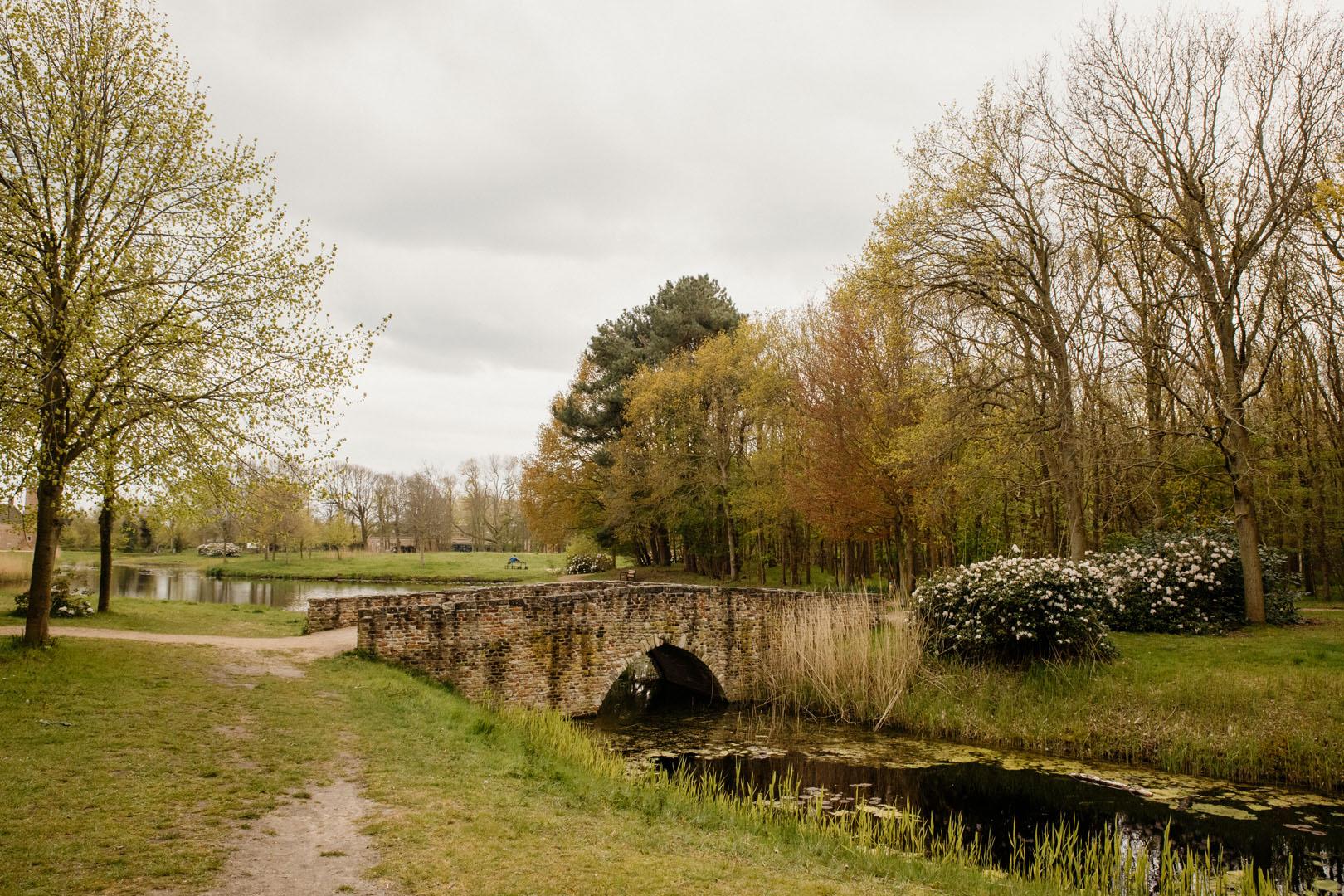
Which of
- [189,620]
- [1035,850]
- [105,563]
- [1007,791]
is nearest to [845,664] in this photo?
[1007,791]

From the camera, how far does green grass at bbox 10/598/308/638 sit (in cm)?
1742

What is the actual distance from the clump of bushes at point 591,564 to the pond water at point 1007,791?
27.7 meters

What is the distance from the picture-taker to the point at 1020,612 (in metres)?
15.9

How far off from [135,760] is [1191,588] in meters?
19.0

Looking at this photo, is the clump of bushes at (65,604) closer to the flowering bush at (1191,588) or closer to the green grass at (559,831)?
the green grass at (559,831)

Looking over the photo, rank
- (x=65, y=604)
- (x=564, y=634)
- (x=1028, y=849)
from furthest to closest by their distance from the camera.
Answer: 1. (x=65, y=604)
2. (x=564, y=634)
3. (x=1028, y=849)

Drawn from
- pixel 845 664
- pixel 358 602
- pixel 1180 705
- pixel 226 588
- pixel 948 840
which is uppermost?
pixel 358 602

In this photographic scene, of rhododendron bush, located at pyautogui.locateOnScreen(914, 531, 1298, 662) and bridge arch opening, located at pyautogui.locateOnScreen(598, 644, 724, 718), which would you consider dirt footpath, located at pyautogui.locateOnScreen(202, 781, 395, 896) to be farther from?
rhododendron bush, located at pyautogui.locateOnScreen(914, 531, 1298, 662)

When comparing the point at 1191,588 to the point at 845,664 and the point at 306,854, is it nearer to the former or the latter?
the point at 845,664

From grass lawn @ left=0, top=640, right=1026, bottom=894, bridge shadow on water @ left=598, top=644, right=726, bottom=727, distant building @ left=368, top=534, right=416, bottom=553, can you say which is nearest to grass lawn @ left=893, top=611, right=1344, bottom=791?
bridge shadow on water @ left=598, top=644, right=726, bottom=727

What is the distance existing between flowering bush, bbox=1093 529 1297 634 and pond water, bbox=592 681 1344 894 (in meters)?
5.49

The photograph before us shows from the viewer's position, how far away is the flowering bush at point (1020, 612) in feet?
51.3

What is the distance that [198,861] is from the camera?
568cm

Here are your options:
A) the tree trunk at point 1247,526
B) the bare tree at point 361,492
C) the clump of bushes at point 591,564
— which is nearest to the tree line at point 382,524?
the bare tree at point 361,492
